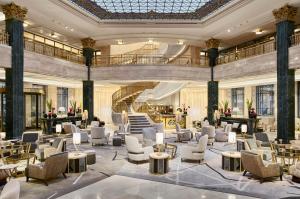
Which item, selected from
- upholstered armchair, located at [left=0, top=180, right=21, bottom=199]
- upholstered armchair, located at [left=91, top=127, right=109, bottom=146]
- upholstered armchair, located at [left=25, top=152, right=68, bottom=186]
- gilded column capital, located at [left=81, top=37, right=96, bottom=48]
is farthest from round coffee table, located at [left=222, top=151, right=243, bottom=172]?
gilded column capital, located at [left=81, top=37, right=96, bottom=48]

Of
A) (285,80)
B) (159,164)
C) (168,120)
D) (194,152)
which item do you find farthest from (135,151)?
(168,120)

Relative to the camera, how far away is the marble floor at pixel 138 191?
245 inches

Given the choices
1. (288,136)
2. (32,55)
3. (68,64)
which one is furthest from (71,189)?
(68,64)

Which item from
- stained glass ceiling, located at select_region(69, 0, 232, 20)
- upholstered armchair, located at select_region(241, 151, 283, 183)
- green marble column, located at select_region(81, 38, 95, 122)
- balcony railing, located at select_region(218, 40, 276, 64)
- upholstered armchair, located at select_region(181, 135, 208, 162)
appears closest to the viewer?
upholstered armchair, located at select_region(241, 151, 283, 183)

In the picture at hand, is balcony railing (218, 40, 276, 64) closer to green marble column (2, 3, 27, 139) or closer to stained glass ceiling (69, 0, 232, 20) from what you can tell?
stained glass ceiling (69, 0, 232, 20)

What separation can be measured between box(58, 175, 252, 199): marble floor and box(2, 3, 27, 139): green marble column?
744cm

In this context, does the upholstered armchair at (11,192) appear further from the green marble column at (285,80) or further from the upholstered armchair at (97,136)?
the green marble column at (285,80)

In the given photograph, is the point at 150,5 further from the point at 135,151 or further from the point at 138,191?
the point at 138,191

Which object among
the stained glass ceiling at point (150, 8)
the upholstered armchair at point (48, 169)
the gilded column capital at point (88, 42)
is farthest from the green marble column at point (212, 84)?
the upholstered armchair at point (48, 169)

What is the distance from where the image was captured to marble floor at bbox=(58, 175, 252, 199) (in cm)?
622

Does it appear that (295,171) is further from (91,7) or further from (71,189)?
(91,7)

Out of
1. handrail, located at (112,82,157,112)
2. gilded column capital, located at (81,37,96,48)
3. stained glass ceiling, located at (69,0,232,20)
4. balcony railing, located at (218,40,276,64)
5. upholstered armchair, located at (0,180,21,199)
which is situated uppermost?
stained glass ceiling, located at (69,0,232,20)

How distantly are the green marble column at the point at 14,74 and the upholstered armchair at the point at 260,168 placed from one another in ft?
34.5

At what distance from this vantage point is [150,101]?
2711 centimetres
